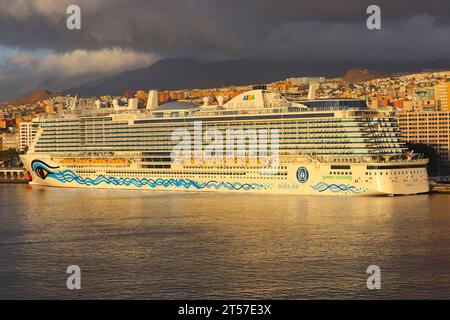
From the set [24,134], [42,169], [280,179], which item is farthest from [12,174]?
[280,179]

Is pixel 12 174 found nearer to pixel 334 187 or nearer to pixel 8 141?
pixel 8 141

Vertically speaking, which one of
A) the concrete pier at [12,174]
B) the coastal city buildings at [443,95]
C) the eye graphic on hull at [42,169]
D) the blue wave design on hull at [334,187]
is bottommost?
the blue wave design on hull at [334,187]

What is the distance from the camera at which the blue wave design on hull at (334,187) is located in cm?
4459

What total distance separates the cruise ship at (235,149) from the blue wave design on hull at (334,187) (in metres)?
0.05

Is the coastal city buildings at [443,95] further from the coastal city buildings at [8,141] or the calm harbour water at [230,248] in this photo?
the coastal city buildings at [8,141]

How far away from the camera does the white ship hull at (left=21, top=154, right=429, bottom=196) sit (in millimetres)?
44562

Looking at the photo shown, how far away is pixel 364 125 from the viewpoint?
153 ft

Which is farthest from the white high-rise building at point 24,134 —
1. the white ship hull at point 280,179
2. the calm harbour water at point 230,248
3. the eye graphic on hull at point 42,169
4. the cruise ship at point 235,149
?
the calm harbour water at point 230,248

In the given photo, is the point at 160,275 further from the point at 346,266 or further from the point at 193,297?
the point at 346,266

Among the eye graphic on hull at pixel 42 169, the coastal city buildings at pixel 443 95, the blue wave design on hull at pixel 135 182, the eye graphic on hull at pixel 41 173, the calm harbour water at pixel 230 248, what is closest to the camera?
the calm harbour water at pixel 230 248

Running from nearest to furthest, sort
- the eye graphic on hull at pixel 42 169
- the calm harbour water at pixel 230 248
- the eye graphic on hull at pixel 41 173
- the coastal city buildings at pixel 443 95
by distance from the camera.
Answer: the calm harbour water at pixel 230 248, the eye graphic on hull at pixel 42 169, the eye graphic on hull at pixel 41 173, the coastal city buildings at pixel 443 95

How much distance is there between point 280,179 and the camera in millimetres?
47281

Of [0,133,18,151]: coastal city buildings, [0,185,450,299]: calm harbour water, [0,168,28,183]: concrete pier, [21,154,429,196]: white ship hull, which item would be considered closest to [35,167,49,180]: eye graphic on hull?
[21,154,429,196]: white ship hull
